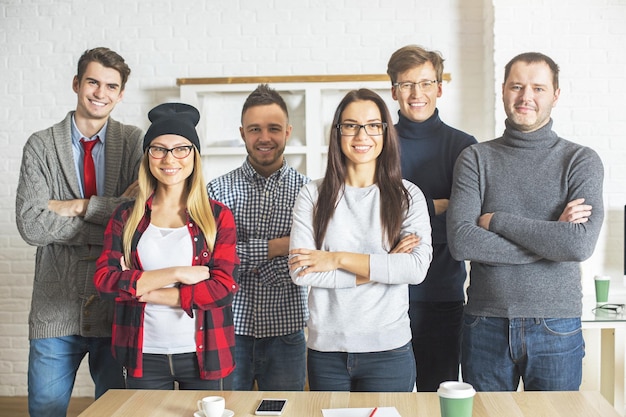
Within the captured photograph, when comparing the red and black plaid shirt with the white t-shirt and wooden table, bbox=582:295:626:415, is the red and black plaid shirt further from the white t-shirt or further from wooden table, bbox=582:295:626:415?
wooden table, bbox=582:295:626:415

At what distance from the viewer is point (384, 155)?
2.29 m

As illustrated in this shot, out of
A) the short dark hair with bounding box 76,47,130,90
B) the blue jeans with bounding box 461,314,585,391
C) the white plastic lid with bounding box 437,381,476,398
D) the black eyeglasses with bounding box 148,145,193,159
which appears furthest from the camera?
the short dark hair with bounding box 76,47,130,90

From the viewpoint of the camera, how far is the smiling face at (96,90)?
100 inches

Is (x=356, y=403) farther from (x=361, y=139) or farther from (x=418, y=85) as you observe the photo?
(x=418, y=85)

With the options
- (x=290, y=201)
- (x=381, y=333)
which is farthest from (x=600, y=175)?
(x=290, y=201)

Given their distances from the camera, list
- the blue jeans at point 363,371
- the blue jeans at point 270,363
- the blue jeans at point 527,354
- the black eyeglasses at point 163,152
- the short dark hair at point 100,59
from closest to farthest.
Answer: the blue jeans at point 363,371 → the blue jeans at point 527,354 → the black eyeglasses at point 163,152 → the blue jeans at point 270,363 → the short dark hair at point 100,59

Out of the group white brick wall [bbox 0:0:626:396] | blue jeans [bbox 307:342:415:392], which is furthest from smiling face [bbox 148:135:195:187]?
white brick wall [bbox 0:0:626:396]

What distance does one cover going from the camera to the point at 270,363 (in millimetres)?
2486

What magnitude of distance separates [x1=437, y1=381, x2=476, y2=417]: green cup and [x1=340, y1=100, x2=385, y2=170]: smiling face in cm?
92

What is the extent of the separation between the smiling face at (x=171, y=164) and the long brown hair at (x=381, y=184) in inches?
18.9

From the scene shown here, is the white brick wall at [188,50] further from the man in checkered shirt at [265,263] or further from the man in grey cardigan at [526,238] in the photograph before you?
the man in checkered shirt at [265,263]

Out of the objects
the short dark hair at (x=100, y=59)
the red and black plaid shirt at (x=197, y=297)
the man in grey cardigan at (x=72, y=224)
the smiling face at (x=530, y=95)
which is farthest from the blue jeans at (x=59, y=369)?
the smiling face at (x=530, y=95)

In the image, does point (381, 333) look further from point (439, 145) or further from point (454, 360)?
point (439, 145)

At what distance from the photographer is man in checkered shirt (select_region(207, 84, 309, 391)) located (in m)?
2.47
